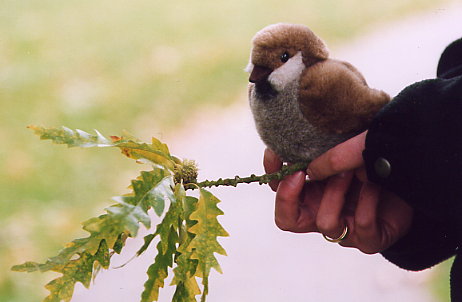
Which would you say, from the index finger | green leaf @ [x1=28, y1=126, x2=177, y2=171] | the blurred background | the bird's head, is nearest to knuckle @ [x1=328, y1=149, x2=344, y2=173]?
the index finger

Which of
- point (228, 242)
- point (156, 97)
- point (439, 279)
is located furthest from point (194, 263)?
point (156, 97)

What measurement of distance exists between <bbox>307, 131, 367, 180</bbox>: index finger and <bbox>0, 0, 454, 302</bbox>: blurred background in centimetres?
130

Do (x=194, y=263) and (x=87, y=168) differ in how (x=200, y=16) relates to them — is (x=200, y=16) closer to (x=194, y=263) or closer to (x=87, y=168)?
(x=87, y=168)

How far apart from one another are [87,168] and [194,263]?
159cm

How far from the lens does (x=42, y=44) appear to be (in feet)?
8.07

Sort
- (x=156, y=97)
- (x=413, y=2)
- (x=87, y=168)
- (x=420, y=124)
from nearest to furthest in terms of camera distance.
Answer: (x=420, y=124) < (x=87, y=168) < (x=156, y=97) < (x=413, y=2)

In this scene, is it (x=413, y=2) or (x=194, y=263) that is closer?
(x=194, y=263)

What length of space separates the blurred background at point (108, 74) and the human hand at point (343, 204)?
3.69 ft

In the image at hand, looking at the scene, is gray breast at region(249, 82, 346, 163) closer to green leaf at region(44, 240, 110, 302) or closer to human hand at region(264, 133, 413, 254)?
human hand at region(264, 133, 413, 254)

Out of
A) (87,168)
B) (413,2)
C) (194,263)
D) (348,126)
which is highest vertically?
(413,2)

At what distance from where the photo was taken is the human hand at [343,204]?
72cm

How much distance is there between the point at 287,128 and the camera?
690 mm

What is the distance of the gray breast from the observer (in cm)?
68

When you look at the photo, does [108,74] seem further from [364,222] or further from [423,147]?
[423,147]
